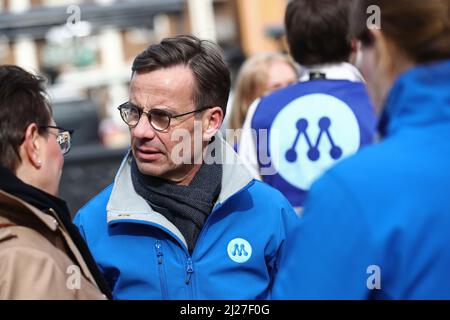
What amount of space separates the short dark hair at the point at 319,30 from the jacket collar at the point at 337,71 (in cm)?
2

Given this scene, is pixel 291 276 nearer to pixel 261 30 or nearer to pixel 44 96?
pixel 44 96

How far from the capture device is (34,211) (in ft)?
6.92

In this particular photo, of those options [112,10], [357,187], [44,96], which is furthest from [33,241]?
[112,10]

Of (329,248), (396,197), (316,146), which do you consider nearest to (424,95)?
(396,197)

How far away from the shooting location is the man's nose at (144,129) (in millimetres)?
2631

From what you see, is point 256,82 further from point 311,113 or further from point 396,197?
point 396,197

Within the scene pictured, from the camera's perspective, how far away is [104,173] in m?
7.12

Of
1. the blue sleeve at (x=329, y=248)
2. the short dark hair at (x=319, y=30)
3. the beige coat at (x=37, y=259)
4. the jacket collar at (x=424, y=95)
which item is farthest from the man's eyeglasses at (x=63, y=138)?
the short dark hair at (x=319, y=30)

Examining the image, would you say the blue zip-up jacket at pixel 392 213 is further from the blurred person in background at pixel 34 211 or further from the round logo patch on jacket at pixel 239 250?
the round logo patch on jacket at pixel 239 250

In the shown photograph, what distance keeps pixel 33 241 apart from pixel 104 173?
5049mm

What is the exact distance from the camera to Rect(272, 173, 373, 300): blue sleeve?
149 cm

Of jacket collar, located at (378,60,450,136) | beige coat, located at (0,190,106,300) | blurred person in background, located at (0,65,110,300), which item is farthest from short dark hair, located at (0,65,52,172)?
jacket collar, located at (378,60,450,136)

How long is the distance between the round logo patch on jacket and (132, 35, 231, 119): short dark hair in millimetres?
480

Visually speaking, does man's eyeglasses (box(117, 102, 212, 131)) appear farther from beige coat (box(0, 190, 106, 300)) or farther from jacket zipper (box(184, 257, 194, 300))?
A: beige coat (box(0, 190, 106, 300))
